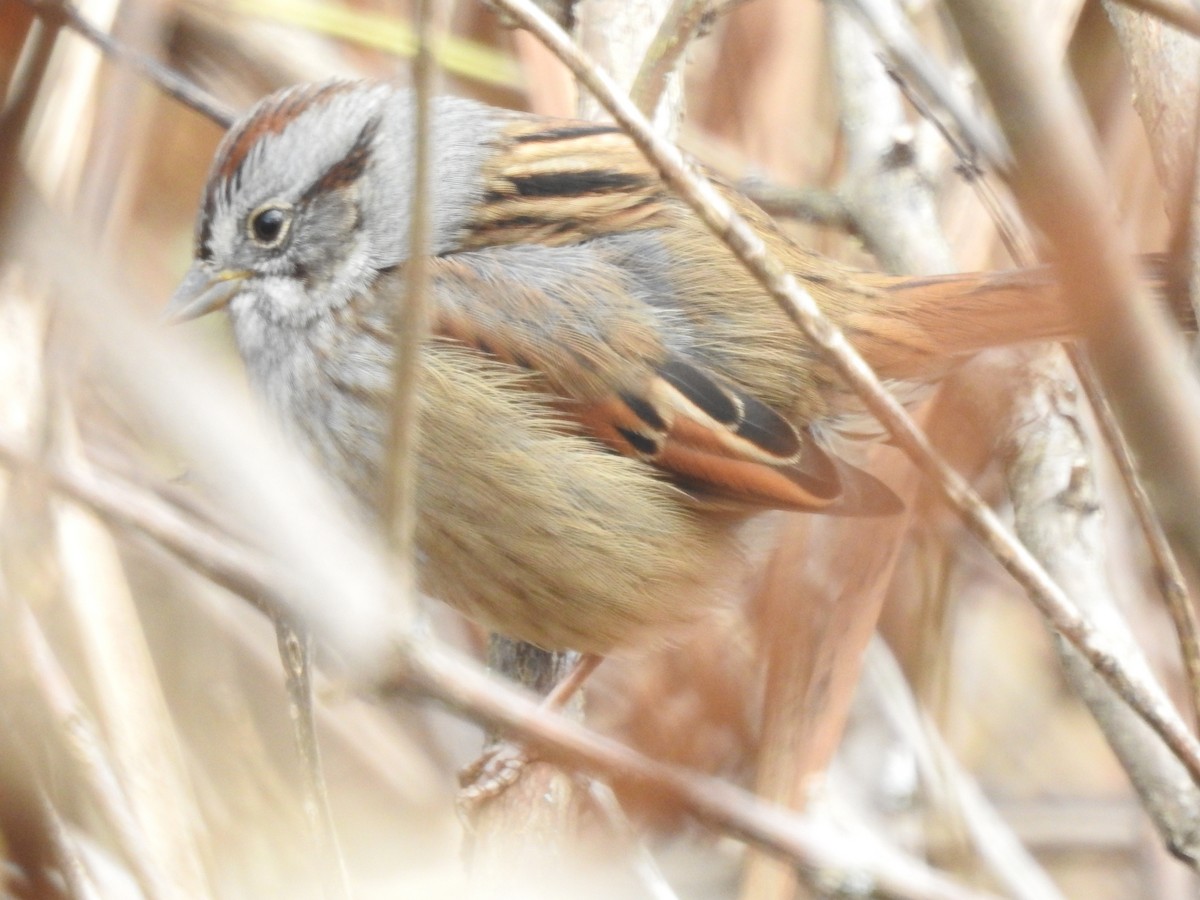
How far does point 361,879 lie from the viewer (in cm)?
320

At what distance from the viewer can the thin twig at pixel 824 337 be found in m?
1.41

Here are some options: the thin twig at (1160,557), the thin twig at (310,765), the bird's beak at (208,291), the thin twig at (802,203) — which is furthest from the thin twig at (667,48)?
the thin twig at (310,765)

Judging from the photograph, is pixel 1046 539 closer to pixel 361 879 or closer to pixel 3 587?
pixel 3 587

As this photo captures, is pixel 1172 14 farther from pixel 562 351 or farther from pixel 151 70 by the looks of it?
pixel 151 70

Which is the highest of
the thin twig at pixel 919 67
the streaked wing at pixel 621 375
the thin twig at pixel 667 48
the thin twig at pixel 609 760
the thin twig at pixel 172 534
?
the thin twig at pixel 667 48

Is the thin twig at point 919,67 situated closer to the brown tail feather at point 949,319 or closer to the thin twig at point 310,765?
the brown tail feather at point 949,319

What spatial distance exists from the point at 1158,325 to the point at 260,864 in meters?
2.37

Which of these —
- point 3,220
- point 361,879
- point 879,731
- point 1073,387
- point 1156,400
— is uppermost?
point 1073,387

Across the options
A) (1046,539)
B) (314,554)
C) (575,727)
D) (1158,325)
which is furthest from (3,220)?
(1046,539)

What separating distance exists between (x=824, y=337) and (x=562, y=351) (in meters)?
0.97

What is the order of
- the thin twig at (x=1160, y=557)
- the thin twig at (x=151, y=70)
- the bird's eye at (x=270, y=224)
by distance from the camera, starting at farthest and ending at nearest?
1. the bird's eye at (x=270, y=224)
2. the thin twig at (x=151, y=70)
3. the thin twig at (x=1160, y=557)

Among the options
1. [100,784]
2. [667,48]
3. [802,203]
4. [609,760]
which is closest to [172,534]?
[609,760]

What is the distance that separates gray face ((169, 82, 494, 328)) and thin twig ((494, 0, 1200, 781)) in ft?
3.68

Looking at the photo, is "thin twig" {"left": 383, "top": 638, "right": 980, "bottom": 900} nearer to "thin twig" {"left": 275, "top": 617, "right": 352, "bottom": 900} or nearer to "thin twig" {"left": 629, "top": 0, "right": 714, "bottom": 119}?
"thin twig" {"left": 275, "top": 617, "right": 352, "bottom": 900}
